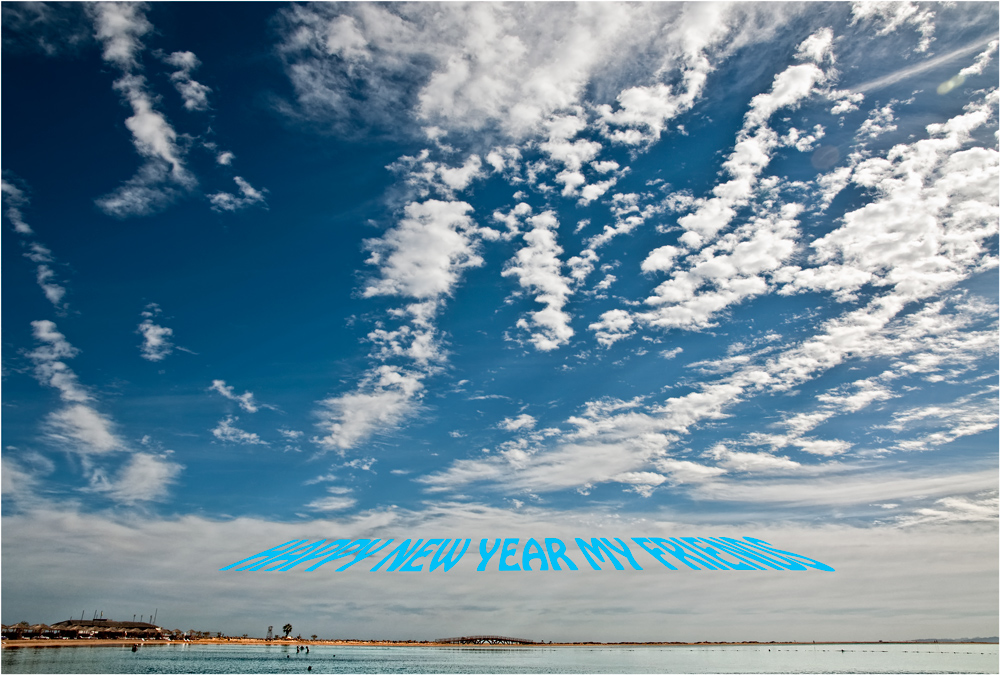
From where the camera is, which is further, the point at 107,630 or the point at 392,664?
the point at 107,630

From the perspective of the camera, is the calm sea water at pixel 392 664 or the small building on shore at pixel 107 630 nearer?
the calm sea water at pixel 392 664

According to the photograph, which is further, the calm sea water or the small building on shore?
the small building on shore

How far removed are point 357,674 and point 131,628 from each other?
125490 mm

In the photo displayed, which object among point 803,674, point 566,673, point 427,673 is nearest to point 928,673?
point 803,674

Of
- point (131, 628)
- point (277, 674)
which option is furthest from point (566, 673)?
point (131, 628)

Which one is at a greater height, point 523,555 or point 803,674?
point 523,555

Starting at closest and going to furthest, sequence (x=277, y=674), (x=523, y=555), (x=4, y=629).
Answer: (x=523, y=555), (x=277, y=674), (x=4, y=629)

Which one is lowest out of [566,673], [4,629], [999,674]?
[999,674]

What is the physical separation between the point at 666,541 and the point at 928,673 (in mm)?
58636

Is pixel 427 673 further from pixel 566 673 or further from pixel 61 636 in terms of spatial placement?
pixel 61 636

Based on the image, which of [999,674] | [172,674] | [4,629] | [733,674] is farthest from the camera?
[4,629]

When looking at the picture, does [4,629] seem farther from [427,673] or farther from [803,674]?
[803,674]

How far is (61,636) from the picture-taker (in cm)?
11475

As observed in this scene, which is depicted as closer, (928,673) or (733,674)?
(733,674)
